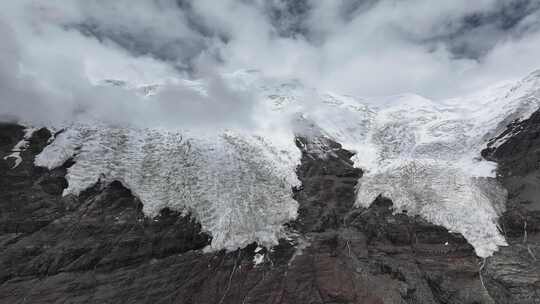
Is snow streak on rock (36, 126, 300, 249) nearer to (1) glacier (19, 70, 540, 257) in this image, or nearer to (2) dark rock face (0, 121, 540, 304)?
(1) glacier (19, 70, 540, 257)

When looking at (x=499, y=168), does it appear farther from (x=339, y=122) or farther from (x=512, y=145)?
(x=339, y=122)

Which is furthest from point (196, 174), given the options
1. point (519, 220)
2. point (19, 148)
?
point (519, 220)

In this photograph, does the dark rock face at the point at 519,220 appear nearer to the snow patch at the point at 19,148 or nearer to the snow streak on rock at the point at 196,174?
the snow streak on rock at the point at 196,174

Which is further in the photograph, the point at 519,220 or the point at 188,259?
the point at 519,220

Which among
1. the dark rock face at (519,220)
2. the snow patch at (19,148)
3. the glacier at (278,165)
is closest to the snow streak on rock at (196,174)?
the glacier at (278,165)

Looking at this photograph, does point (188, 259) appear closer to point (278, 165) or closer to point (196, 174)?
point (196, 174)
